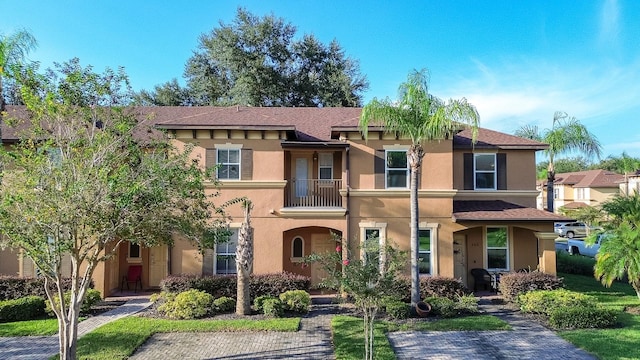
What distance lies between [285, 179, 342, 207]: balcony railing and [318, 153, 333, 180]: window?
546mm

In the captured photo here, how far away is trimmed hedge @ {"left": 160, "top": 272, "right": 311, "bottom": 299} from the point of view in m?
14.4

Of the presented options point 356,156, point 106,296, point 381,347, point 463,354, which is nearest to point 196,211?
point 381,347

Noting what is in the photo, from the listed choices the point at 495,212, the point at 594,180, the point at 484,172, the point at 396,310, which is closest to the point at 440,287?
the point at 396,310

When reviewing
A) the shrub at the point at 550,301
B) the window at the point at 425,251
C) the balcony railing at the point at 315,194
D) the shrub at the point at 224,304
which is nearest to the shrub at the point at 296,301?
the shrub at the point at 224,304

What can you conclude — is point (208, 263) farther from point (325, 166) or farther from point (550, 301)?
point (550, 301)

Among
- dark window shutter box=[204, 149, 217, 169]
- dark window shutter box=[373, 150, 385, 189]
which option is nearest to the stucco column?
dark window shutter box=[373, 150, 385, 189]

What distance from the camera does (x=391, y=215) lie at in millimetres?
16016

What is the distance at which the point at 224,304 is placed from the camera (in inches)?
531

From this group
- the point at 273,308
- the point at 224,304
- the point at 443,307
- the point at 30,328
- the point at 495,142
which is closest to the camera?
the point at 30,328

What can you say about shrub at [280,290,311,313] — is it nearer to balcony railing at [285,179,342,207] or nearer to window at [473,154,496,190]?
balcony railing at [285,179,342,207]

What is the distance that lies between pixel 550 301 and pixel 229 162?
490 inches

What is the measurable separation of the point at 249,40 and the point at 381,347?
29541mm

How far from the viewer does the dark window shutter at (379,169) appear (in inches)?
630

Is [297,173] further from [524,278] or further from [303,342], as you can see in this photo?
[524,278]
